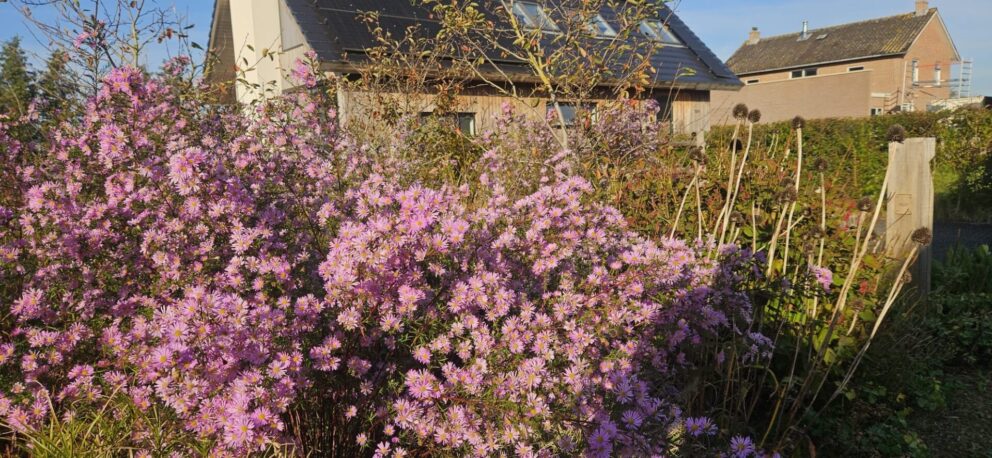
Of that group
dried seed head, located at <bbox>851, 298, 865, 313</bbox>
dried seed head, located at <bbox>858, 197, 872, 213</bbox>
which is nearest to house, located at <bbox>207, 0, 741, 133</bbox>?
dried seed head, located at <bbox>858, 197, 872, 213</bbox>

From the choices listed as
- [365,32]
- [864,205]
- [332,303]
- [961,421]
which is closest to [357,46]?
[365,32]

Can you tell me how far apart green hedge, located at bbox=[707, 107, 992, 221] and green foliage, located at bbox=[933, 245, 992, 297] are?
15.4 feet

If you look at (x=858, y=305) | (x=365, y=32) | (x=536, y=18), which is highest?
(x=365, y=32)

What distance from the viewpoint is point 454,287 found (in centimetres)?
Result: 208

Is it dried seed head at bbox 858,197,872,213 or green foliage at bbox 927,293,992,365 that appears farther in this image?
green foliage at bbox 927,293,992,365

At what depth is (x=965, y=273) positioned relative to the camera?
463cm

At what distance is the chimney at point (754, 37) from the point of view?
37719 mm

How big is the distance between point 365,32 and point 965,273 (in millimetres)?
9236

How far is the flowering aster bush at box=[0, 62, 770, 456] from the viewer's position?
6.39ft

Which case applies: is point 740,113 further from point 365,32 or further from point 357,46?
point 365,32

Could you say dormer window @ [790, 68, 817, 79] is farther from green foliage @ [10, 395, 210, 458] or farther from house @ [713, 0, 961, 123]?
green foliage @ [10, 395, 210, 458]

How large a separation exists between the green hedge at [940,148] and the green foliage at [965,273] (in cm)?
471

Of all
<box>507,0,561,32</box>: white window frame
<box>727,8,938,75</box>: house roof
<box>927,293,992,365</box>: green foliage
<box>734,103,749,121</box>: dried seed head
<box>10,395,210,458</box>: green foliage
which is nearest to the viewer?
<box>10,395,210,458</box>: green foliage

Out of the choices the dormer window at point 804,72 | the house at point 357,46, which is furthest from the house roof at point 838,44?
the house at point 357,46
